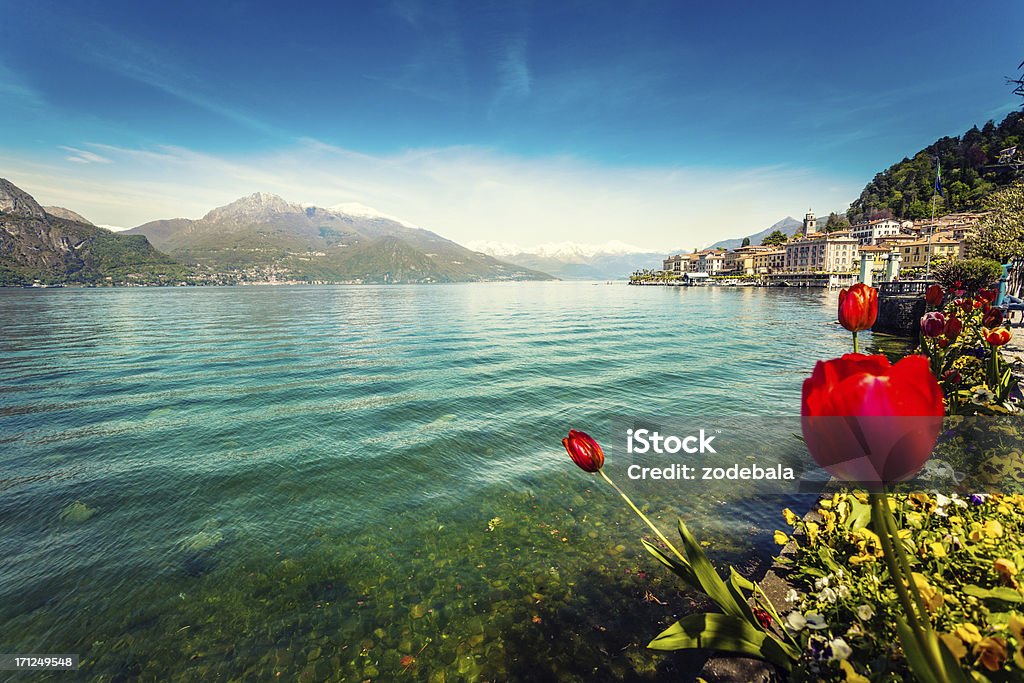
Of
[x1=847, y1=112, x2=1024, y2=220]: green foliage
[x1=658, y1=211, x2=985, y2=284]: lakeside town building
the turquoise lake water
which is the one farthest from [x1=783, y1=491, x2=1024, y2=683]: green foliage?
[x1=847, y1=112, x2=1024, y2=220]: green foliage

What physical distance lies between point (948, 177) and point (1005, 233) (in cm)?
15995

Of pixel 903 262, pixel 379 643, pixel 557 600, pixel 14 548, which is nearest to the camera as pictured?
pixel 379 643

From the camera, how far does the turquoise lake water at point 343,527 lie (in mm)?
4734

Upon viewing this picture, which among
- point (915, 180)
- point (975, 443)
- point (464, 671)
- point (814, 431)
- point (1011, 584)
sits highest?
point (915, 180)

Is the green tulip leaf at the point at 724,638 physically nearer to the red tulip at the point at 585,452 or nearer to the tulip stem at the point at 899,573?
the red tulip at the point at 585,452

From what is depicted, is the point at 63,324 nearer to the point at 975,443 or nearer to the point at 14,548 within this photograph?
the point at 14,548

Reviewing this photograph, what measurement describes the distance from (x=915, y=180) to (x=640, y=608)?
20697 cm

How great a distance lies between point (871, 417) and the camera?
109cm

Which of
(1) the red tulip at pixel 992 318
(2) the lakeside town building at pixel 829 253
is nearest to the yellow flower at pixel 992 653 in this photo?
(1) the red tulip at pixel 992 318

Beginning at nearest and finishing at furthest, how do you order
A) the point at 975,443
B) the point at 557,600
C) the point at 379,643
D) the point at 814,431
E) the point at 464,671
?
the point at 814,431
the point at 464,671
the point at 379,643
the point at 557,600
the point at 975,443

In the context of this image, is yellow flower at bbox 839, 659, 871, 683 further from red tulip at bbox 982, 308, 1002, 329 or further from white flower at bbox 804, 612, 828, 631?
red tulip at bbox 982, 308, 1002, 329

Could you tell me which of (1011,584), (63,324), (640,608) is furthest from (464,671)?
(63,324)

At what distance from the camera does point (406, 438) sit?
11125 millimetres

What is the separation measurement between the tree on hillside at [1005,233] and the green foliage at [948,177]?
97222 mm
